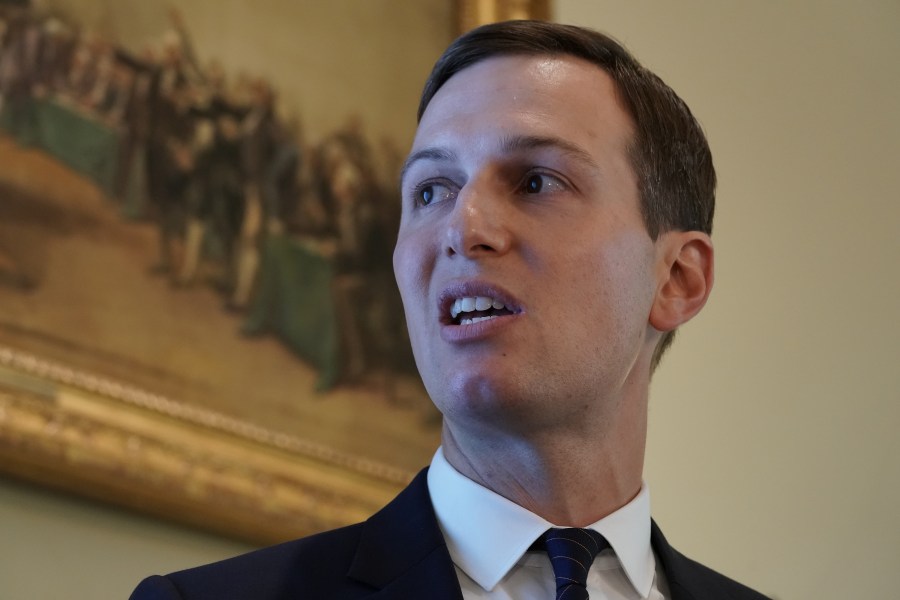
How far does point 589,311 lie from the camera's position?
207 cm

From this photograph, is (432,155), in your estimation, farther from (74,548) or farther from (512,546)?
(74,548)

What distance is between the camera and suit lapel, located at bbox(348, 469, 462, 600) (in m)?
1.97

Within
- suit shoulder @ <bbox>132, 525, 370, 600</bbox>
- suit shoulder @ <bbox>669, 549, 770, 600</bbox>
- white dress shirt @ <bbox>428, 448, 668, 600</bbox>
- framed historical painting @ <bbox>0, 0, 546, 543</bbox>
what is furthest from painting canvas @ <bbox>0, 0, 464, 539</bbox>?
suit shoulder @ <bbox>669, 549, 770, 600</bbox>

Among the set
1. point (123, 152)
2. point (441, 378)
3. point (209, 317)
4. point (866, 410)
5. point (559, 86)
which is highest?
point (559, 86)

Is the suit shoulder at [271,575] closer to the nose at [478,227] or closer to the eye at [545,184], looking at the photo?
the nose at [478,227]

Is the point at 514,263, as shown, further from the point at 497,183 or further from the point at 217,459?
the point at 217,459

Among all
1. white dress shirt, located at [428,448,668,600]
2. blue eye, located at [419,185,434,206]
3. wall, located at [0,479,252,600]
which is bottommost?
wall, located at [0,479,252,600]

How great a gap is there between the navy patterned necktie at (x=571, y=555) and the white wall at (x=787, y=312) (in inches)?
94.7

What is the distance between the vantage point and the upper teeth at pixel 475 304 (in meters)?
2.02

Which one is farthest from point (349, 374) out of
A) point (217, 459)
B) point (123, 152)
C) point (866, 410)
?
point (866, 410)

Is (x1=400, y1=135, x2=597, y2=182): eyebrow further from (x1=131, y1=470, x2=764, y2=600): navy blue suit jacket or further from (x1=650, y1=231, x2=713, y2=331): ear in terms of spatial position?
(x1=131, y1=470, x2=764, y2=600): navy blue suit jacket

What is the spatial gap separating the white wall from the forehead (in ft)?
7.62

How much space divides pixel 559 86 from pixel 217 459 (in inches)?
58.2

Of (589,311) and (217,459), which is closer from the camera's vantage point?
(589,311)
